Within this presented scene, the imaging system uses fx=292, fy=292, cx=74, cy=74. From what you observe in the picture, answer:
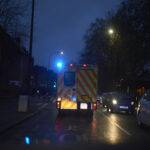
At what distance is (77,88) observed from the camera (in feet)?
56.1

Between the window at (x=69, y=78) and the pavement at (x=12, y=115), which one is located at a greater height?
the window at (x=69, y=78)

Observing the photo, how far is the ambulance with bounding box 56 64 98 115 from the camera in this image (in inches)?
670

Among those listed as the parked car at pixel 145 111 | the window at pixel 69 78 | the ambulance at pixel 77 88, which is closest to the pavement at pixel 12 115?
the ambulance at pixel 77 88

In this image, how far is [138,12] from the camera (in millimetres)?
27328

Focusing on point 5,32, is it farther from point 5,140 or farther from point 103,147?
point 103,147

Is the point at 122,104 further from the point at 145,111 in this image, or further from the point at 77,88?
the point at 145,111

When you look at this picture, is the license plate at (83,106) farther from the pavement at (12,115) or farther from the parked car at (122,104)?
the parked car at (122,104)

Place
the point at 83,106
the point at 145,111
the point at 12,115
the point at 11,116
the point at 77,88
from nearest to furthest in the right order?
1. the point at 145,111
2. the point at 11,116
3. the point at 12,115
4. the point at 83,106
5. the point at 77,88

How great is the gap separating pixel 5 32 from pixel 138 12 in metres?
12.3

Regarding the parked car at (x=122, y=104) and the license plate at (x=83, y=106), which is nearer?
the license plate at (x=83, y=106)

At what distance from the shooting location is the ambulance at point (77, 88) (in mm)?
17016

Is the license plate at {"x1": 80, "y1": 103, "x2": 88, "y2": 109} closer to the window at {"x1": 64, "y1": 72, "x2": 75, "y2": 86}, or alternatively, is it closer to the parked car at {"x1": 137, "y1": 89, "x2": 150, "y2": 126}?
the window at {"x1": 64, "y1": 72, "x2": 75, "y2": 86}

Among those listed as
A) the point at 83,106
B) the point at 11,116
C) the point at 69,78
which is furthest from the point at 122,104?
the point at 11,116

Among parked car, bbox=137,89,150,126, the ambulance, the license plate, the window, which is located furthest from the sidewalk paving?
parked car, bbox=137,89,150,126
